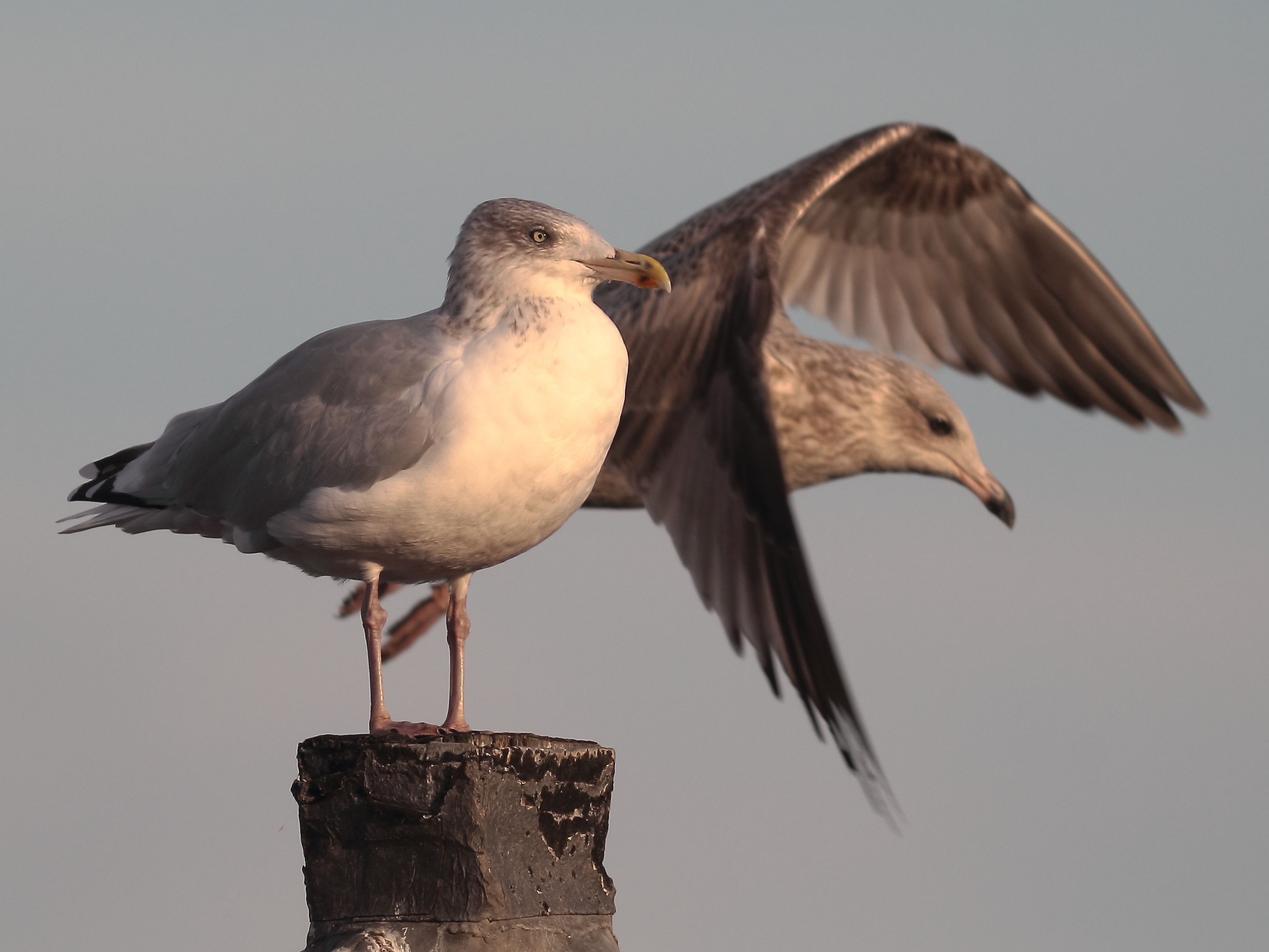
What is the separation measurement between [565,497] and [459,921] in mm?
1318

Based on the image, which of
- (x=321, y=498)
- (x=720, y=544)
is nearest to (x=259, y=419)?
(x=321, y=498)

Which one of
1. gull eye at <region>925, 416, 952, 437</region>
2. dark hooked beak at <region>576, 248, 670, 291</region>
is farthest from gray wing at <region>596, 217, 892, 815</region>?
gull eye at <region>925, 416, 952, 437</region>

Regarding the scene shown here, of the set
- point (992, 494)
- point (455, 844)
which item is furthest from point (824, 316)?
point (455, 844)

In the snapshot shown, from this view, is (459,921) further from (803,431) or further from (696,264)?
(803,431)

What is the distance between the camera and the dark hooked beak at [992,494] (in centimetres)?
1081

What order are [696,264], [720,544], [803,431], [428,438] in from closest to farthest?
1. [428,438]
2. [720,544]
3. [696,264]
4. [803,431]

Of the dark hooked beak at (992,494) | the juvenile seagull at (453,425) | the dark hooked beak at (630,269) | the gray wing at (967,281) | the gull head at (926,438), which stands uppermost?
the gray wing at (967,281)

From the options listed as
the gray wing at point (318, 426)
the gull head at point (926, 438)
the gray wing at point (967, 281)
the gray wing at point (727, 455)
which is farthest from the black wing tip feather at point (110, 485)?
the gull head at point (926, 438)

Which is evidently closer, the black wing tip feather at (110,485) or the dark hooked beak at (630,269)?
the dark hooked beak at (630,269)

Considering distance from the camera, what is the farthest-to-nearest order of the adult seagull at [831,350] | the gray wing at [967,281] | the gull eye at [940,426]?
the gull eye at [940,426], the gray wing at [967,281], the adult seagull at [831,350]

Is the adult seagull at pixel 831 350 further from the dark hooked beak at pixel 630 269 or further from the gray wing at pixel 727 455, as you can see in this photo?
the dark hooked beak at pixel 630 269

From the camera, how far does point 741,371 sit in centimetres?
810

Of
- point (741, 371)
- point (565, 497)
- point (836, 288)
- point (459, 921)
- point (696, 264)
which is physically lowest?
point (459, 921)

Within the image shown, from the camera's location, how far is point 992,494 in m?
11.0
